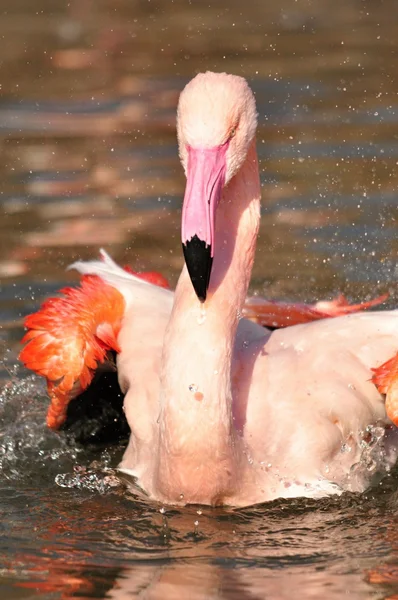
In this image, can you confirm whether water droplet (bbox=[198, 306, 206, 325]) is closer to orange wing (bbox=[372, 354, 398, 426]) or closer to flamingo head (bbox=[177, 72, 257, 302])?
flamingo head (bbox=[177, 72, 257, 302])

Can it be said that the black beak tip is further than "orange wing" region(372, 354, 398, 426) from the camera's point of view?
No

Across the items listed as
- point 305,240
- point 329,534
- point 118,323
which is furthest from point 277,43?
point 329,534

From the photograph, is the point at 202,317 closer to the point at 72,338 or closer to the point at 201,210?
the point at 201,210

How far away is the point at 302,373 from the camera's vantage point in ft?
17.4

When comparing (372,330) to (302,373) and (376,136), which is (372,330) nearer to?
(302,373)

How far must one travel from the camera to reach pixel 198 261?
4547 mm

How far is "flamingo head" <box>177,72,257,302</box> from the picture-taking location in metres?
4.52

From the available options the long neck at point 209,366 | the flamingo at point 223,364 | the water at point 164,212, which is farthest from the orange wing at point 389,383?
the long neck at point 209,366

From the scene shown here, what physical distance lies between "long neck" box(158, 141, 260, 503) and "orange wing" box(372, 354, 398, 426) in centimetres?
63

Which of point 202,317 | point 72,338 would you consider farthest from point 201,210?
point 72,338

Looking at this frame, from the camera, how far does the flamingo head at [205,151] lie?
178 inches

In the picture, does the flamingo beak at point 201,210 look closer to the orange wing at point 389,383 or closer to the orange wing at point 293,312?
the orange wing at point 389,383

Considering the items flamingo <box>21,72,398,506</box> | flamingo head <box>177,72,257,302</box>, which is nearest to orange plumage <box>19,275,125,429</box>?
flamingo <box>21,72,398,506</box>

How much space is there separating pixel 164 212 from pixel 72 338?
338 cm
